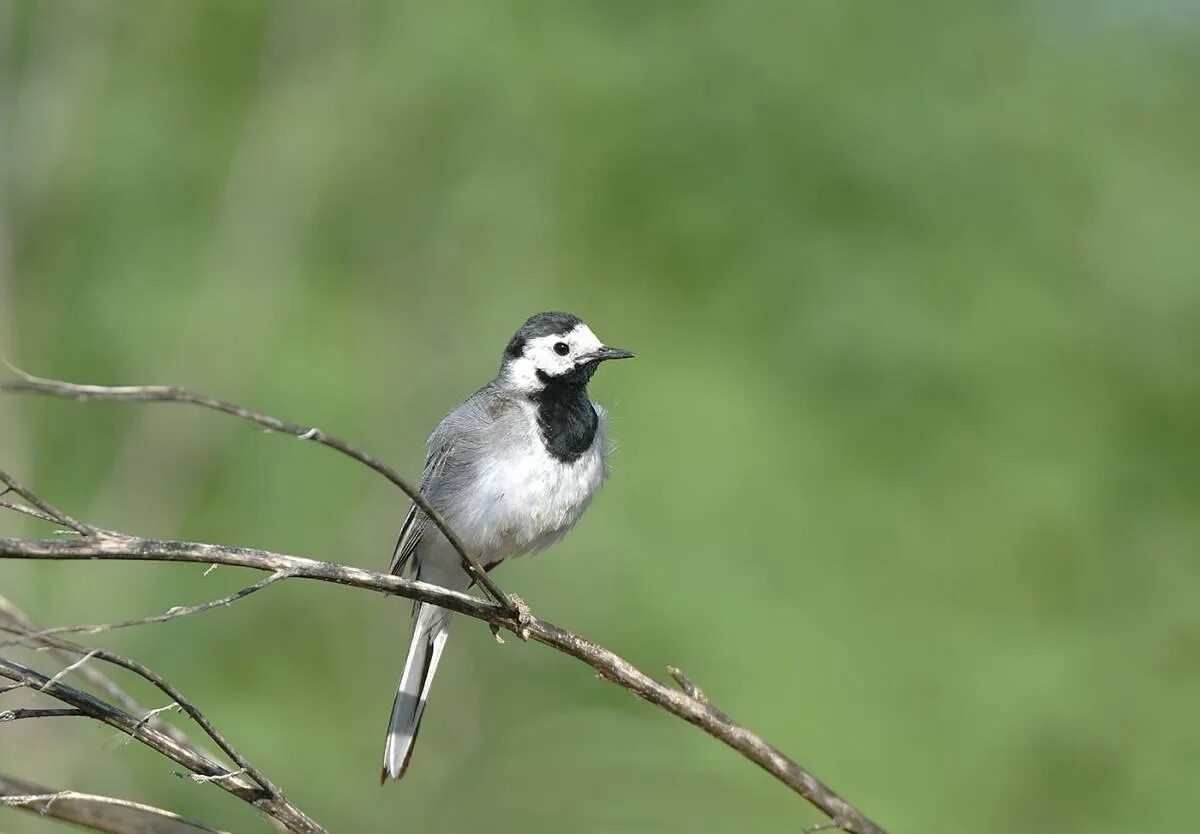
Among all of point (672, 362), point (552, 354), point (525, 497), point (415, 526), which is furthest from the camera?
point (672, 362)

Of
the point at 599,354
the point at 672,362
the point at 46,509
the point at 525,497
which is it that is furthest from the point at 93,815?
the point at 672,362

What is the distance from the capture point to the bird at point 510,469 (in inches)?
189

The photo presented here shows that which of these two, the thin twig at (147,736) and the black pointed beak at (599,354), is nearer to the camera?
the thin twig at (147,736)

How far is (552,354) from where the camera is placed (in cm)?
520

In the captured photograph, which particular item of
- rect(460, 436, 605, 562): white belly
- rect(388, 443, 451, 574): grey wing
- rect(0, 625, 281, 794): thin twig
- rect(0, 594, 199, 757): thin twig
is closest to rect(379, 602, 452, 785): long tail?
rect(388, 443, 451, 574): grey wing

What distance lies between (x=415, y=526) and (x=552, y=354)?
80 centimetres

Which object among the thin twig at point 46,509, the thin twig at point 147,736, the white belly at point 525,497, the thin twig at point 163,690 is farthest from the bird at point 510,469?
the thin twig at point 46,509

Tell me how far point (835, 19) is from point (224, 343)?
6.64m

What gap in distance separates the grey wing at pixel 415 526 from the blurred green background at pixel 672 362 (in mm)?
1436

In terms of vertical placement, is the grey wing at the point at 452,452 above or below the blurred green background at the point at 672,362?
below

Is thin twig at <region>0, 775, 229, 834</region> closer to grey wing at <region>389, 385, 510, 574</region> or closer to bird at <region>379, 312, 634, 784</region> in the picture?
bird at <region>379, 312, 634, 784</region>

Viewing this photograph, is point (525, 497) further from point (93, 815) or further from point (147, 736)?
point (147, 736)

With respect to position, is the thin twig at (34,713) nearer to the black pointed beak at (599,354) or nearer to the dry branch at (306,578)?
the dry branch at (306,578)

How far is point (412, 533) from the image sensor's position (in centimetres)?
514
